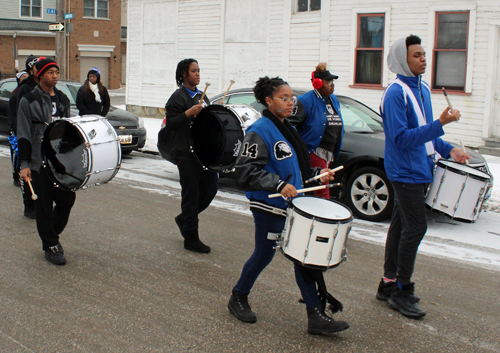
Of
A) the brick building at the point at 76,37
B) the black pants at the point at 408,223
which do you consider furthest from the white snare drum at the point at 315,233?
the brick building at the point at 76,37

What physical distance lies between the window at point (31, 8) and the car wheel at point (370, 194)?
123 feet

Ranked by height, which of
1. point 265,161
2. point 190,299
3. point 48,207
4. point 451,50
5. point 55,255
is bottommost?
point 190,299

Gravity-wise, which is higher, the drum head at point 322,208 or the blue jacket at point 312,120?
the blue jacket at point 312,120

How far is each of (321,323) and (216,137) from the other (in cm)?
244

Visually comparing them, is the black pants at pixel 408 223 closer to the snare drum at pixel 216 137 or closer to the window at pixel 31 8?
the snare drum at pixel 216 137

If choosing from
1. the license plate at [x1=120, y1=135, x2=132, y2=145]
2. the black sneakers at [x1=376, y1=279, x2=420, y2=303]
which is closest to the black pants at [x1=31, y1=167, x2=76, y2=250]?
the black sneakers at [x1=376, y1=279, x2=420, y2=303]

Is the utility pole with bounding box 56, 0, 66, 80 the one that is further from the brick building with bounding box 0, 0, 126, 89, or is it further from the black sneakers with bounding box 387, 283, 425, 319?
the brick building with bounding box 0, 0, 126, 89

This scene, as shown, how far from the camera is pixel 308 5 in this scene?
51.6 ft

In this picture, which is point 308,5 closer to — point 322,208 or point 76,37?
point 322,208

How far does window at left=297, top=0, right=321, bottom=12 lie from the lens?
614 inches

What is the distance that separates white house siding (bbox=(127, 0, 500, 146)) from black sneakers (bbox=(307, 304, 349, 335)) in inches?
400

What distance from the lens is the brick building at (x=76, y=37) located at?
37344 mm

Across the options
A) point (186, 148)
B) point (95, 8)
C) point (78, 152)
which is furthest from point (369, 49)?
point (95, 8)

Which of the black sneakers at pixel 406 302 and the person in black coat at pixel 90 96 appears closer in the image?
the black sneakers at pixel 406 302
